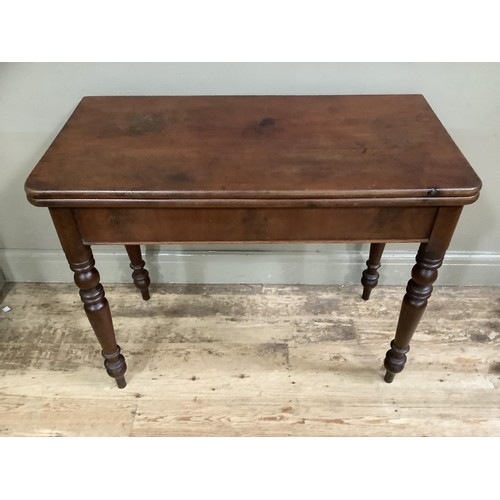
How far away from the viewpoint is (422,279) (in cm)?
110

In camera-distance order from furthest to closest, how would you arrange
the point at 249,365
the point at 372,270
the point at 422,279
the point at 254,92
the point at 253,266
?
the point at 253,266, the point at 372,270, the point at 249,365, the point at 254,92, the point at 422,279

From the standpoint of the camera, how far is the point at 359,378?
4.72ft

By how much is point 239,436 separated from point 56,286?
928 millimetres

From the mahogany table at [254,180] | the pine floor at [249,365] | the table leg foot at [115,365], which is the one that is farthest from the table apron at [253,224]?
the pine floor at [249,365]

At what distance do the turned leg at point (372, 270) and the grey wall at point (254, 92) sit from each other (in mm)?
81

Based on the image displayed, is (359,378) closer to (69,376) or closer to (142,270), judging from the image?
(142,270)

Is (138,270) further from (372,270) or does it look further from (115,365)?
(372,270)

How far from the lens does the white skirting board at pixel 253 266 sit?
1668mm

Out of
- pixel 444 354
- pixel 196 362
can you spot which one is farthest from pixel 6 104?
pixel 444 354

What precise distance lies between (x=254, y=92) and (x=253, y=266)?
637mm

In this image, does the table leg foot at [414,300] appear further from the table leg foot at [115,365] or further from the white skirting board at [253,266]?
the table leg foot at [115,365]

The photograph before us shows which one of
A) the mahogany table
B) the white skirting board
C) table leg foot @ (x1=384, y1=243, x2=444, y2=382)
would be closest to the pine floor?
the white skirting board

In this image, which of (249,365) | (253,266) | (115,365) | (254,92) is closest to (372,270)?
(253,266)

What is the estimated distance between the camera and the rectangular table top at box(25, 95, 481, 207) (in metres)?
0.94
